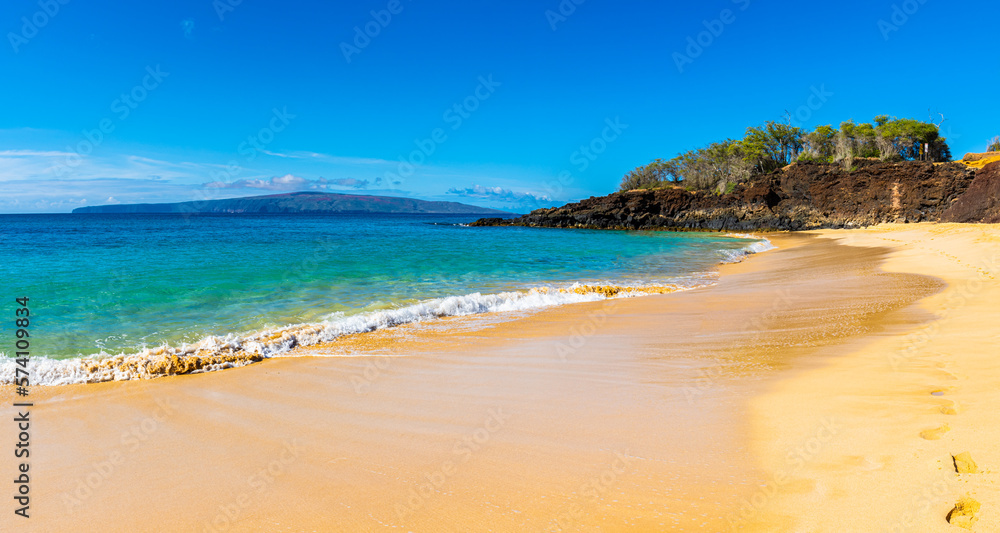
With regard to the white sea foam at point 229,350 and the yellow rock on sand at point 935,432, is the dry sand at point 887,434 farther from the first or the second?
the white sea foam at point 229,350

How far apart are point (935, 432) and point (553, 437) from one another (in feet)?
8.43

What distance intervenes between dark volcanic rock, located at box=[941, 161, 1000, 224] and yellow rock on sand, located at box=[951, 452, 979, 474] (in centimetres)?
3615

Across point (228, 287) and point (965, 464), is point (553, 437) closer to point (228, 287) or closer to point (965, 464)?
point (965, 464)

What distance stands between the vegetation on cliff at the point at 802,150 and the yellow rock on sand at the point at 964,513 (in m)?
59.2

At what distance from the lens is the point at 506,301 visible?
10445 mm

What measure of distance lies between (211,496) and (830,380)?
530cm

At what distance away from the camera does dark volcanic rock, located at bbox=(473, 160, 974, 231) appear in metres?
40.0

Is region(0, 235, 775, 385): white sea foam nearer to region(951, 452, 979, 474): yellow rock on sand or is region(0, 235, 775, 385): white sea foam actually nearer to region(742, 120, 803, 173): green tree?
region(951, 452, 979, 474): yellow rock on sand

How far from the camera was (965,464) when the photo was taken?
8.64 ft

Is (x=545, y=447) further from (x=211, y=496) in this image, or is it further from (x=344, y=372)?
(x=344, y=372)

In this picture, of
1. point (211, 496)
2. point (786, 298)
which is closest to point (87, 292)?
point (211, 496)

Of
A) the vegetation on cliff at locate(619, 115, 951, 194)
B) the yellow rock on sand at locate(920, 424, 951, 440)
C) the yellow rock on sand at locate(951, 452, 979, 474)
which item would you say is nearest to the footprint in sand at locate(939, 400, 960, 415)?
the yellow rock on sand at locate(920, 424, 951, 440)

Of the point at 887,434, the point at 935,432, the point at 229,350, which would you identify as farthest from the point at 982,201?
the point at 229,350

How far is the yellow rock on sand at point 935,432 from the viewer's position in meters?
3.06
